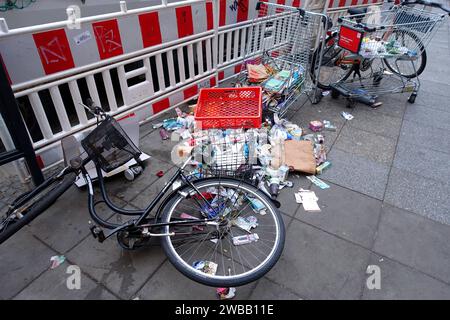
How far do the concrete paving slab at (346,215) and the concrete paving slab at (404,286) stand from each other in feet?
0.82

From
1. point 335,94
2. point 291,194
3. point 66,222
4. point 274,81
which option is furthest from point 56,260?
point 335,94

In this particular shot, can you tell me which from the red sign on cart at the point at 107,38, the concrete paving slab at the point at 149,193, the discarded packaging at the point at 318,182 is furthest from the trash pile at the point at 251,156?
the red sign on cart at the point at 107,38

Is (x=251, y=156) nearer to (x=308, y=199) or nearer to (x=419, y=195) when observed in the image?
(x=308, y=199)

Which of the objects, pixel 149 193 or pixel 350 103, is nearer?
pixel 149 193

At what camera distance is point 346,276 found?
7.79 ft

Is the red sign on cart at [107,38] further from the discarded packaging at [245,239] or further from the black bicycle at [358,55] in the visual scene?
the black bicycle at [358,55]

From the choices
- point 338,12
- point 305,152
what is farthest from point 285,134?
point 338,12

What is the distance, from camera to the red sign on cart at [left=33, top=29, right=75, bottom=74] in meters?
2.78

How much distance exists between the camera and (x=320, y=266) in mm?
2441

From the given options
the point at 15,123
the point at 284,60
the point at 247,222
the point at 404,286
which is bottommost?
the point at 404,286

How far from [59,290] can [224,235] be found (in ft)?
4.30

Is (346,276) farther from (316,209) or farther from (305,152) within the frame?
(305,152)

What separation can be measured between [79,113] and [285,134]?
2.49 metres

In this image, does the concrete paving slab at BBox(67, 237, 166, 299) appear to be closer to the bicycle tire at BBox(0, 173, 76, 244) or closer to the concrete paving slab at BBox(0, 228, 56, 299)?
the concrete paving slab at BBox(0, 228, 56, 299)
